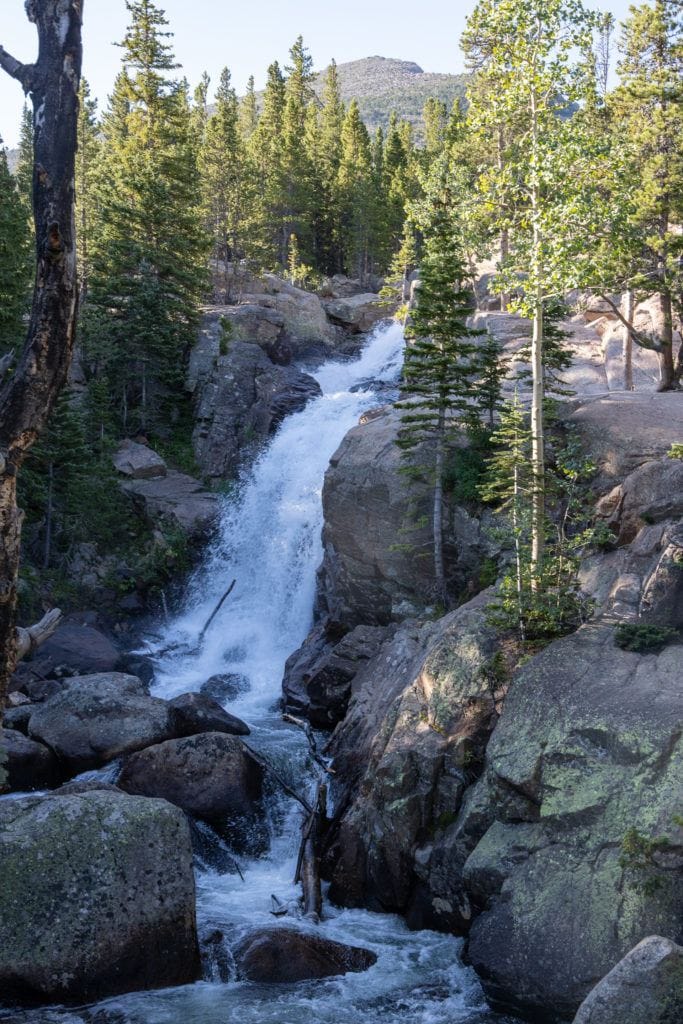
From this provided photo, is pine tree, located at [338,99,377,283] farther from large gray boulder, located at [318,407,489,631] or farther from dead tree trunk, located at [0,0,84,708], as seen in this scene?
dead tree trunk, located at [0,0,84,708]

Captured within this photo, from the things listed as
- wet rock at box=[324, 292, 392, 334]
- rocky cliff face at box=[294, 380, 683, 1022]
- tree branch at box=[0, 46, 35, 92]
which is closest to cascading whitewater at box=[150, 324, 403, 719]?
rocky cliff face at box=[294, 380, 683, 1022]

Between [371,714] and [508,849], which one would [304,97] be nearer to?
[371,714]

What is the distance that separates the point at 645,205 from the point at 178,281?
875 inches

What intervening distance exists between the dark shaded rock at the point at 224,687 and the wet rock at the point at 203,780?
666cm

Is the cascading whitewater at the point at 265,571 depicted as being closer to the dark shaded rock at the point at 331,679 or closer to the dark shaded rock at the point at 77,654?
the dark shaded rock at the point at 331,679

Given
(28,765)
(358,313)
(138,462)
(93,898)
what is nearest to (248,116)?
(358,313)

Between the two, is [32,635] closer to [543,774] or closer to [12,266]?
[543,774]

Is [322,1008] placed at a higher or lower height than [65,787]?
lower

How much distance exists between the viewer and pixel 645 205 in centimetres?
2784

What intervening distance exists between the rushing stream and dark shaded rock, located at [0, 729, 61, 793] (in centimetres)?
421

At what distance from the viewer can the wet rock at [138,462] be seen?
35469 millimetres

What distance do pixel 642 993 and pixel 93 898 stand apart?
7.05 meters

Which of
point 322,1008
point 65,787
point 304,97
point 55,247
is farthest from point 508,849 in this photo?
point 304,97

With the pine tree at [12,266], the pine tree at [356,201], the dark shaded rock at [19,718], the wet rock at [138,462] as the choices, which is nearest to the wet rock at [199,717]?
the dark shaded rock at [19,718]
